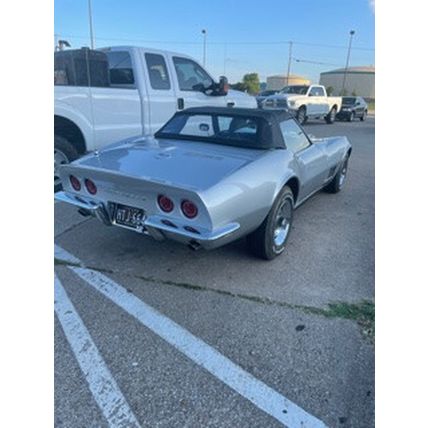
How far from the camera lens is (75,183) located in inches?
138

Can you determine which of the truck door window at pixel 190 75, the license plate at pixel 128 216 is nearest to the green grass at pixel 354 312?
the license plate at pixel 128 216

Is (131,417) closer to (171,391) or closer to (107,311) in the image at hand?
(171,391)

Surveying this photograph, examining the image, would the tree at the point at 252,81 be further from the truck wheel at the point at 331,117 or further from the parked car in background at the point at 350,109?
the truck wheel at the point at 331,117

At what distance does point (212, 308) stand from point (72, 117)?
11.6 feet

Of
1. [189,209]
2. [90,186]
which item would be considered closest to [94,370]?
[189,209]

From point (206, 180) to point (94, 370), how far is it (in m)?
1.49

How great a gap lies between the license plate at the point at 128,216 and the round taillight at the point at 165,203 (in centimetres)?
21

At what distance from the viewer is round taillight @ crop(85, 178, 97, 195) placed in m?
3.35

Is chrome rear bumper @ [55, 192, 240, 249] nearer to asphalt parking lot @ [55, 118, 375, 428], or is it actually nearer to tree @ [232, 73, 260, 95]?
asphalt parking lot @ [55, 118, 375, 428]

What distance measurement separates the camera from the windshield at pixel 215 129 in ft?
12.6

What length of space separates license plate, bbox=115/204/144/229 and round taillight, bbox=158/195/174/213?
0.21 m

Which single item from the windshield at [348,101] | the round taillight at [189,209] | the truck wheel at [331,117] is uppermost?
the windshield at [348,101]

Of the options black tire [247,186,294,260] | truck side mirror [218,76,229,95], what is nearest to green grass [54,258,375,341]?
black tire [247,186,294,260]

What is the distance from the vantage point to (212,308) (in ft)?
9.60
